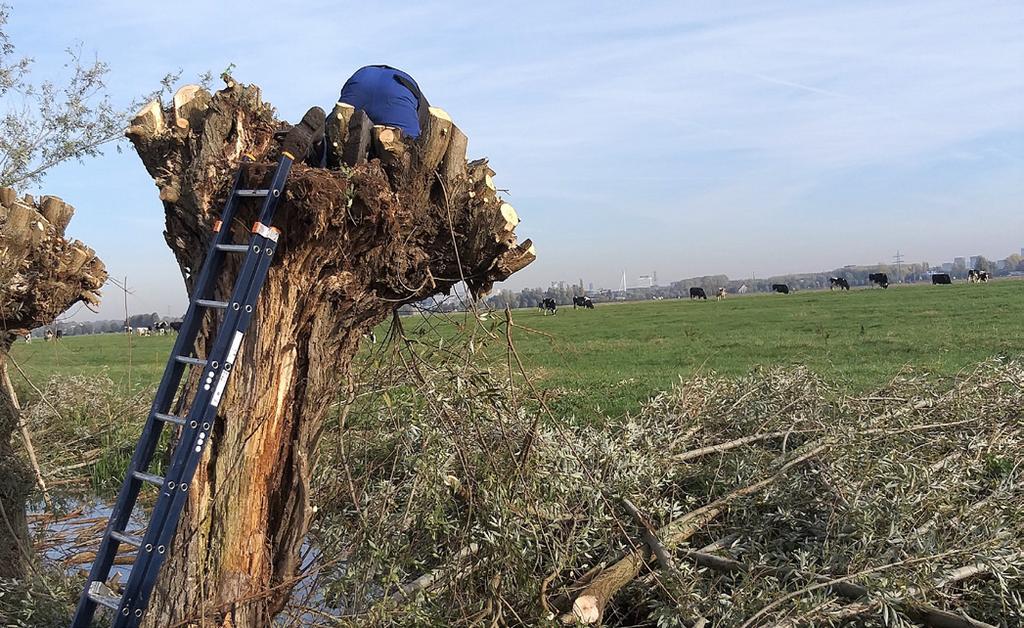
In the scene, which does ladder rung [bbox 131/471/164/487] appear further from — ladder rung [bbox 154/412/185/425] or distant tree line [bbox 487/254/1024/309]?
distant tree line [bbox 487/254/1024/309]

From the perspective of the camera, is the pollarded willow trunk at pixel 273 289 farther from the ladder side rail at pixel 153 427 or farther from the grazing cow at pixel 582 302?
the grazing cow at pixel 582 302

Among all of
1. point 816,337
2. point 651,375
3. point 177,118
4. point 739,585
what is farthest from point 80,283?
point 816,337

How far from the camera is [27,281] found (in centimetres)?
631

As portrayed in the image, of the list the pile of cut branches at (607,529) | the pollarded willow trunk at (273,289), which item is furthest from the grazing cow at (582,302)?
the pollarded willow trunk at (273,289)

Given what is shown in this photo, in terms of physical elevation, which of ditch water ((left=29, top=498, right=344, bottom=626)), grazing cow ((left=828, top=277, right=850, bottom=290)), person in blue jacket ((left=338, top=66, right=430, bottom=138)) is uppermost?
person in blue jacket ((left=338, top=66, right=430, bottom=138))

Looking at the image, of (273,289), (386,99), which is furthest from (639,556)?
(386,99)

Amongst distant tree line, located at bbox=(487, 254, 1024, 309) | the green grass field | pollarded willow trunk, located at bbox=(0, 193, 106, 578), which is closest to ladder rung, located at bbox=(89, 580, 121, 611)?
the green grass field

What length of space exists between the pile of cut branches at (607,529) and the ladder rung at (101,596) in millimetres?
862

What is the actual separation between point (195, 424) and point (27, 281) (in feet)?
13.0

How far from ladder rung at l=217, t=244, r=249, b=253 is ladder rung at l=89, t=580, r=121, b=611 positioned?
154cm

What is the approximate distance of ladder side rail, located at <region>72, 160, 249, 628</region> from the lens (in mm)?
3553

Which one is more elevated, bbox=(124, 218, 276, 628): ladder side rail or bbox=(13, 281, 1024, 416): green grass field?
bbox=(124, 218, 276, 628): ladder side rail

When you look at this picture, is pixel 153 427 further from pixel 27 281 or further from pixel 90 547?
pixel 90 547

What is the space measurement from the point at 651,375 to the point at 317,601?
10.4 metres
